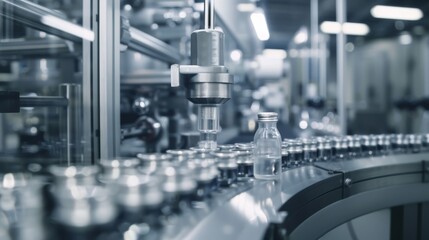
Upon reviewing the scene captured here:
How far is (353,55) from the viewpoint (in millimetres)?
6934

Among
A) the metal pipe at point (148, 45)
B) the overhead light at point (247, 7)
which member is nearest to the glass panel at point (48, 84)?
the metal pipe at point (148, 45)

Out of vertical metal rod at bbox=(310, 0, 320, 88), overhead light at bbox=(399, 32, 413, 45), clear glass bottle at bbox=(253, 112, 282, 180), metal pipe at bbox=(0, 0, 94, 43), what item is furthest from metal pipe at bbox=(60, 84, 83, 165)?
overhead light at bbox=(399, 32, 413, 45)

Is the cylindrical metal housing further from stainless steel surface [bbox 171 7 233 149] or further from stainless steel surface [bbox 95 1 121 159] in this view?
stainless steel surface [bbox 95 1 121 159]

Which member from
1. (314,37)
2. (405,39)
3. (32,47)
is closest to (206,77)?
(32,47)

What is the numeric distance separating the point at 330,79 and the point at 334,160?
22.4 ft

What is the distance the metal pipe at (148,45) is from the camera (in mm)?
1011

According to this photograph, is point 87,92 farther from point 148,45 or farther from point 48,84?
point 48,84

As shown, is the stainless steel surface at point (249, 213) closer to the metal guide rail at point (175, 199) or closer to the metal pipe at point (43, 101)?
the metal guide rail at point (175, 199)

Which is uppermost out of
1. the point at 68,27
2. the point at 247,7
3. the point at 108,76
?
the point at 247,7

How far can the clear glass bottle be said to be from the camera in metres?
0.72

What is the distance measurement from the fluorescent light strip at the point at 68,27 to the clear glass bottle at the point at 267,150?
Answer: 0.44 metres

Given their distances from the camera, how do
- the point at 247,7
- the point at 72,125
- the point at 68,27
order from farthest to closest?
the point at 247,7 → the point at 72,125 → the point at 68,27

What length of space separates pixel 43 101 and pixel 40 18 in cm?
22

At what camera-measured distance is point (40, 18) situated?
78cm
